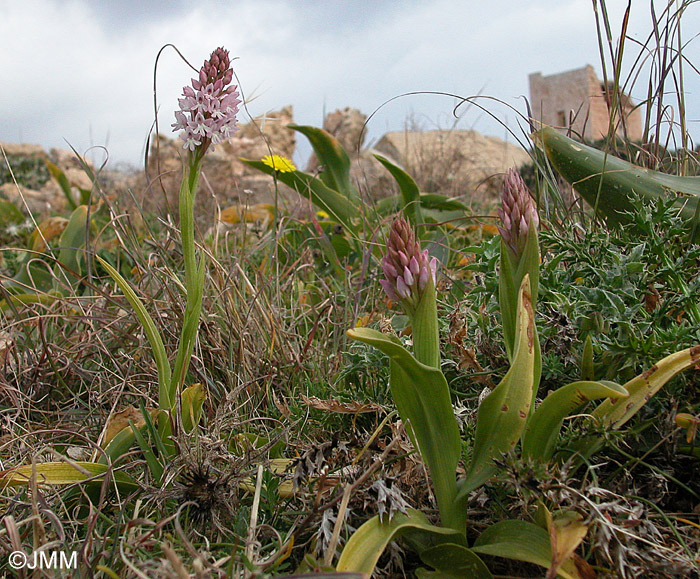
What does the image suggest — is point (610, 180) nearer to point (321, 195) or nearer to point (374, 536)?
point (374, 536)

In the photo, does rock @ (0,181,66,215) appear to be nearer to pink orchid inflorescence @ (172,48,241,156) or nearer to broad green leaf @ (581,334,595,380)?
pink orchid inflorescence @ (172,48,241,156)

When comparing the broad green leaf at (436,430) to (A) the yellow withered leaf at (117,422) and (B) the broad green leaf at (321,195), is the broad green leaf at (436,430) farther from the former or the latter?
(B) the broad green leaf at (321,195)

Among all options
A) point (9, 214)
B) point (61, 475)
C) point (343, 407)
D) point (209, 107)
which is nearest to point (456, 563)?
point (343, 407)

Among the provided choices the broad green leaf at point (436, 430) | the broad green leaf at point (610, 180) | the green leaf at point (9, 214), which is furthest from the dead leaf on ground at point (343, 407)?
the green leaf at point (9, 214)

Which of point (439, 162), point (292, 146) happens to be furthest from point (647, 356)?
point (292, 146)

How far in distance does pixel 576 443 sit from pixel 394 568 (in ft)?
1.28

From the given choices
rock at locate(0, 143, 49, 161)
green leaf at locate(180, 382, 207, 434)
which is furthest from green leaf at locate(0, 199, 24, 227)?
rock at locate(0, 143, 49, 161)

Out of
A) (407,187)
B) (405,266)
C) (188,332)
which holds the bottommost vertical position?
(188,332)

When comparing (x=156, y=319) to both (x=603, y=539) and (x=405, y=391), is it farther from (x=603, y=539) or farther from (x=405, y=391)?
(x=603, y=539)

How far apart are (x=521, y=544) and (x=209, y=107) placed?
94 cm

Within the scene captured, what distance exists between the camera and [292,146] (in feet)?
35.1

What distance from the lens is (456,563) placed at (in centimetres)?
92

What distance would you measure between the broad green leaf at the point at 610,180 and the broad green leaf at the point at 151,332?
44.6 inches

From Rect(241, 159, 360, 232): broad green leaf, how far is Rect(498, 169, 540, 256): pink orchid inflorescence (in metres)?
1.74
